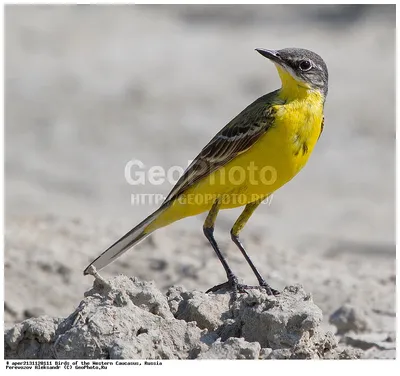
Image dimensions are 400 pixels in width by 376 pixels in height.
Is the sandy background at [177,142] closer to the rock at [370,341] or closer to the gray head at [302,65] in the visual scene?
the rock at [370,341]

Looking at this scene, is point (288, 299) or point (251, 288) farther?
point (251, 288)

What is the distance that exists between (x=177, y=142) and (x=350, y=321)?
974 cm

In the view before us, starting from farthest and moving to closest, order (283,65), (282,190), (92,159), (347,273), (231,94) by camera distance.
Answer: (231,94) → (92,159) → (282,190) → (347,273) → (283,65)

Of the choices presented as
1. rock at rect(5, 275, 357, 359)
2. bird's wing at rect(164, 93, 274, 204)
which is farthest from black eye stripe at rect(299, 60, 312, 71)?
rock at rect(5, 275, 357, 359)

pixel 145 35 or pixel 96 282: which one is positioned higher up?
pixel 145 35

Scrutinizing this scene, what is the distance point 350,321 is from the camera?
9.34 metres

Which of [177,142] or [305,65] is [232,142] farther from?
[177,142]

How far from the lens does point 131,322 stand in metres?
6.93

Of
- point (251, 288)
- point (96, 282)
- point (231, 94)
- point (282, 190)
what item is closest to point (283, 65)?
point (251, 288)

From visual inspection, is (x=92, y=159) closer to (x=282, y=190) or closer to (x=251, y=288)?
(x=282, y=190)

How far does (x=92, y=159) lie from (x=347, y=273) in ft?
24.7

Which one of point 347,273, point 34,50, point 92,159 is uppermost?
point 34,50

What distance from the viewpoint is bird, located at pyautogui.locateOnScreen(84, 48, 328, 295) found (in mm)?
8336

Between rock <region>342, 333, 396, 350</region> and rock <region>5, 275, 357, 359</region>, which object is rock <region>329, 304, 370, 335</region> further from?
rock <region>5, 275, 357, 359</region>
